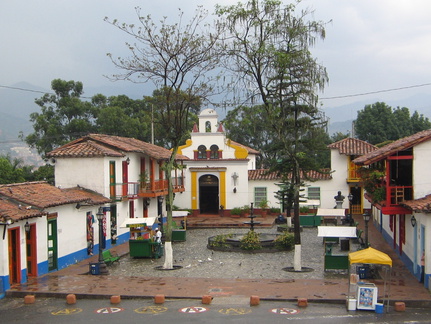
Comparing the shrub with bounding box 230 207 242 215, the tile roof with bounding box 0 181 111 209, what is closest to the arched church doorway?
the shrub with bounding box 230 207 242 215

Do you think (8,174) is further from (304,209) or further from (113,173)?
(304,209)

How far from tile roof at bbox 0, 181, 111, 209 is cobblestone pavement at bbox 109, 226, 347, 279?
3.22 meters

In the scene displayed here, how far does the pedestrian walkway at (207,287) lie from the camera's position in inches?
651

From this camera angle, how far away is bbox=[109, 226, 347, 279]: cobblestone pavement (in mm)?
20297

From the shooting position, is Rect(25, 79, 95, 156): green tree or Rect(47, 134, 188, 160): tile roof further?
Rect(25, 79, 95, 156): green tree

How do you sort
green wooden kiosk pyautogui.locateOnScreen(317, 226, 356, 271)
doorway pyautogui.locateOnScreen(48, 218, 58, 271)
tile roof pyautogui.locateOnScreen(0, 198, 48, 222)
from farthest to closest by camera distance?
doorway pyautogui.locateOnScreen(48, 218, 58, 271), green wooden kiosk pyautogui.locateOnScreen(317, 226, 356, 271), tile roof pyautogui.locateOnScreen(0, 198, 48, 222)

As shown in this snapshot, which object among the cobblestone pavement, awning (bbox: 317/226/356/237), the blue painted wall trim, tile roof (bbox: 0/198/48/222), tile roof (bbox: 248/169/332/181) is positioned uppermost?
tile roof (bbox: 248/169/332/181)

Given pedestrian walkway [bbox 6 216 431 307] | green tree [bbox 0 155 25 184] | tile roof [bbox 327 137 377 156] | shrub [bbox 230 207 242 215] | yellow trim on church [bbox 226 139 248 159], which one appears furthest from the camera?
yellow trim on church [bbox 226 139 248 159]

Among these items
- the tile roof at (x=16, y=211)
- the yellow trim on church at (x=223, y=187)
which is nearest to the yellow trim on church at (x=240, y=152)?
the yellow trim on church at (x=223, y=187)

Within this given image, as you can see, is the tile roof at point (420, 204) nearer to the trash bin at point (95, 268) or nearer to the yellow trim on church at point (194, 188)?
the trash bin at point (95, 268)

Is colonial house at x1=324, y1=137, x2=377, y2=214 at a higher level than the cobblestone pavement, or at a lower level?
higher

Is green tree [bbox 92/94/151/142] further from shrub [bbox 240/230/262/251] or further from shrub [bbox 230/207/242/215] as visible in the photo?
shrub [bbox 240/230/262/251]

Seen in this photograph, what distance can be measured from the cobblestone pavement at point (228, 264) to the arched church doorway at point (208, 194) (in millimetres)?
14617

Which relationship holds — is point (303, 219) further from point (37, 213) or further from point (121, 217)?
point (37, 213)
